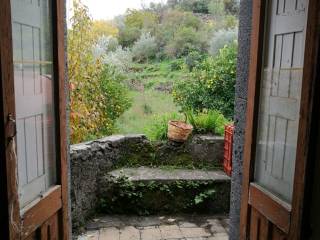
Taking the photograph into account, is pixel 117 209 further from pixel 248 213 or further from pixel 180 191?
pixel 248 213

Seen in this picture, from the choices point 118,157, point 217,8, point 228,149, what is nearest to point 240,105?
point 228,149

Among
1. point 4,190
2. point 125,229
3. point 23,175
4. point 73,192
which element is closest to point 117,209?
point 125,229

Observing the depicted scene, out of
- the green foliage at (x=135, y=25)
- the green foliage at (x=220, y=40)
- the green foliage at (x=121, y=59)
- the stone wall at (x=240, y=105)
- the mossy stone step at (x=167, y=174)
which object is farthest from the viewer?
the green foliage at (x=135, y=25)

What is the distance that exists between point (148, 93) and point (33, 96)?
752 cm

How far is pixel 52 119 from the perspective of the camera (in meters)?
2.00

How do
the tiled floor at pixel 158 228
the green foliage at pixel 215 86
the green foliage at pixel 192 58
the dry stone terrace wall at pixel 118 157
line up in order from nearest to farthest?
1. the tiled floor at pixel 158 228
2. the dry stone terrace wall at pixel 118 157
3. the green foliage at pixel 215 86
4. the green foliage at pixel 192 58

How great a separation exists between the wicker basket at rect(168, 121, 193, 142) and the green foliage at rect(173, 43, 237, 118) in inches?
52.2

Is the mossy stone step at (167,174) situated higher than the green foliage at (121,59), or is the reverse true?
the green foliage at (121,59)

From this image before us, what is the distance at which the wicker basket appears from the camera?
5.18 m

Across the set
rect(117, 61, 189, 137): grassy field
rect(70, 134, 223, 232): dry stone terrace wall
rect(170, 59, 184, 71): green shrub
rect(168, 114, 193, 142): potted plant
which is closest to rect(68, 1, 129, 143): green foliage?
rect(70, 134, 223, 232): dry stone terrace wall

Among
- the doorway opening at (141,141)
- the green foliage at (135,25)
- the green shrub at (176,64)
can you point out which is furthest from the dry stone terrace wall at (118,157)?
the green foliage at (135,25)

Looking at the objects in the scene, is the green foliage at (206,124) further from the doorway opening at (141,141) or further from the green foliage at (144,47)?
the green foliage at (144,47)

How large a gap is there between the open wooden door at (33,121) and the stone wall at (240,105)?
1.30 meters

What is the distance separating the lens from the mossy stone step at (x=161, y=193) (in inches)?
178
